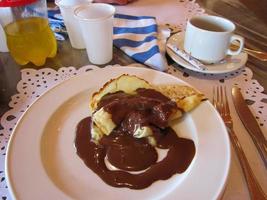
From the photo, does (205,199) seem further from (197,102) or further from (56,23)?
(56,23)

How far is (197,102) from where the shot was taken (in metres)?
0.67

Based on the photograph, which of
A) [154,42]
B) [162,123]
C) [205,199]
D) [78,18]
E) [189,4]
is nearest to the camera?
[205,199]

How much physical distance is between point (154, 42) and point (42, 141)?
476 mm

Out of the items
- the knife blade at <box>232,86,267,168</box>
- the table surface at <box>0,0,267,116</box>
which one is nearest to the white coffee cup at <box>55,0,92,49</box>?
the table surface at <box>0,0,267,116</box>

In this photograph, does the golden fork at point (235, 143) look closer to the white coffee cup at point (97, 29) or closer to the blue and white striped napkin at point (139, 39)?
the blue and white striped napkin at point (139, 39)

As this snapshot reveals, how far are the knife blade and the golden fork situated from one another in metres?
0.03

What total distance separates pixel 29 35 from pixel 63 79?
15 cm

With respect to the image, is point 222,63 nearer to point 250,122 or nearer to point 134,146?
point 250,122

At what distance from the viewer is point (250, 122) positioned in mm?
687

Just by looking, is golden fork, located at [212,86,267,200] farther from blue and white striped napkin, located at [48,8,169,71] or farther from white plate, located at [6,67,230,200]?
blue and white striped napkin, located at [48,8,169,71]

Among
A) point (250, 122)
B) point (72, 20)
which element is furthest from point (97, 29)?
point (250, 122)

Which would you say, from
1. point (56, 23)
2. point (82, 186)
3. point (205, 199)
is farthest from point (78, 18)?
point (205, 199)

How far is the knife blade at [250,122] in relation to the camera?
63cm

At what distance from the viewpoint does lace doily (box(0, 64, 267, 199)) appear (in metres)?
0.72
